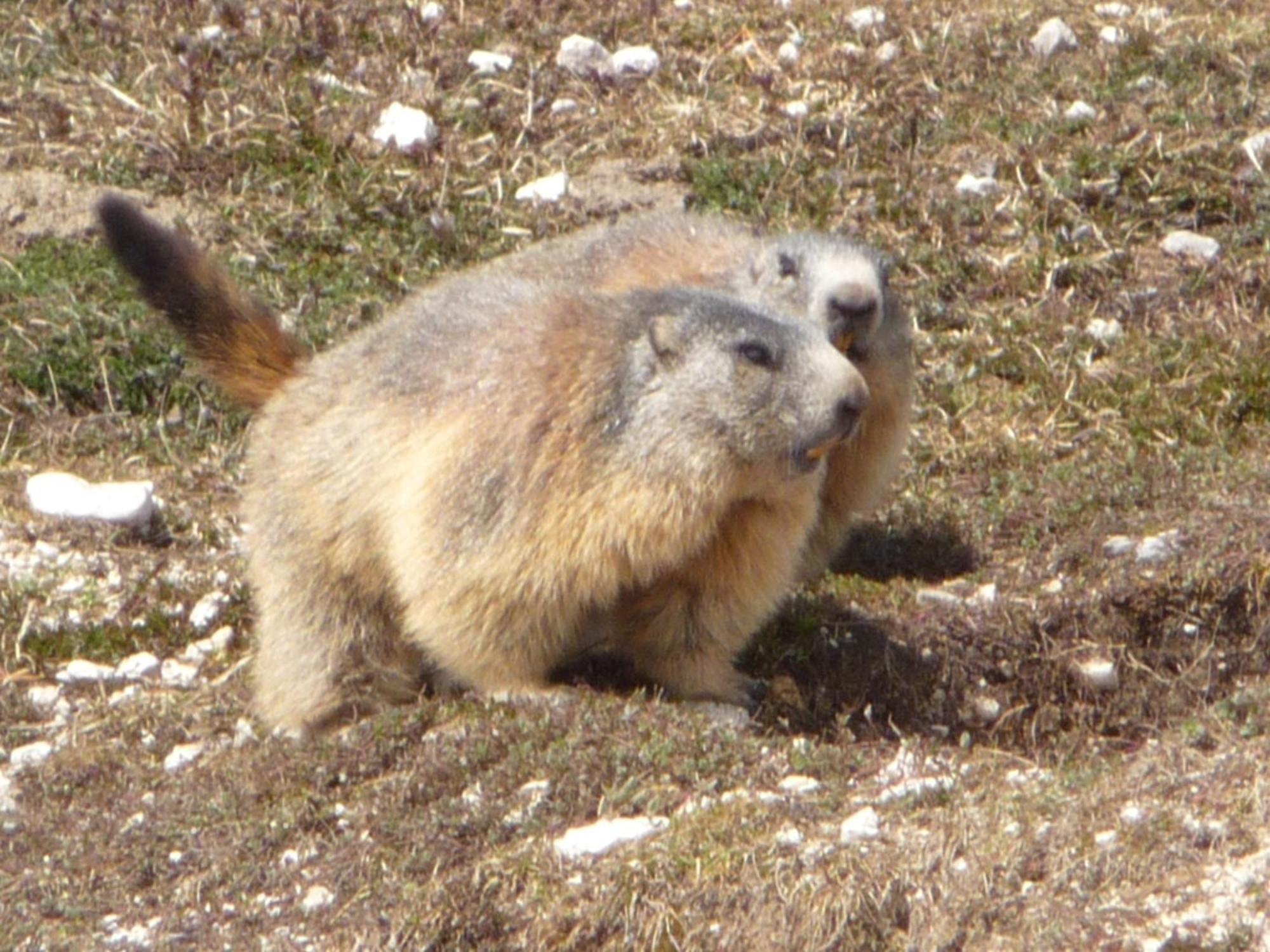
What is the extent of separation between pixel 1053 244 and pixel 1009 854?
4.73 m

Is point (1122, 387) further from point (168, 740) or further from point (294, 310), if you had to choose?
point (168, 740)

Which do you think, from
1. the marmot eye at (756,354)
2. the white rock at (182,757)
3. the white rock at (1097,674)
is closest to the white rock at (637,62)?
the marmot eye at (756,354)

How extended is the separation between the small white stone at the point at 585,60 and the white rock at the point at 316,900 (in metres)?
5.74

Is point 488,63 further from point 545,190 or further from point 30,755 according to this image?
point 30,755

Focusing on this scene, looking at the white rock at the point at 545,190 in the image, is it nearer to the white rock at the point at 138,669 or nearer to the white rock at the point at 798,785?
the white rock at the point at 138,669

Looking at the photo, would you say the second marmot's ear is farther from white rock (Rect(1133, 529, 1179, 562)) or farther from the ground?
white rock (Rect(1133, 529, 1179, 562))

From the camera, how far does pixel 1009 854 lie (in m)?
4.78

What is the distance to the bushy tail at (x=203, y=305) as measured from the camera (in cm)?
653

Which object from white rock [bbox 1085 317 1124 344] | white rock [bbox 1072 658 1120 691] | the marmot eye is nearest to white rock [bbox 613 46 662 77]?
white rock [bbox 1085 317 1124 344]

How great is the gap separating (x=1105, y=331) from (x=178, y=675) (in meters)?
4.34

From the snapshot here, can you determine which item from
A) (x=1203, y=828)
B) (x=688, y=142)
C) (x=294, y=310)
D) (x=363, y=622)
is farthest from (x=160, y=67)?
(x=1203, y=828)

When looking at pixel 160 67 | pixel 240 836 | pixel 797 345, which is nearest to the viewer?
pixel 240 836

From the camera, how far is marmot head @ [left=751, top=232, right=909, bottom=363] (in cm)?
668

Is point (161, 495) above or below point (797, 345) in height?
below
